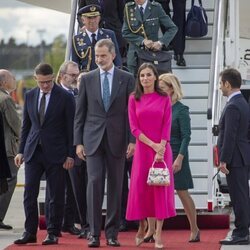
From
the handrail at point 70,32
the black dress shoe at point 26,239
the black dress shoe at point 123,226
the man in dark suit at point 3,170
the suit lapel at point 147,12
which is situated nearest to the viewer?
the black dress shoe at point 26,239

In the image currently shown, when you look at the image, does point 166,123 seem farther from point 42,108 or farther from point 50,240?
point 50,240

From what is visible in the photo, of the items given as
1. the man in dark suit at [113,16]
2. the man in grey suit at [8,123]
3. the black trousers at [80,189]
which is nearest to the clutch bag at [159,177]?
the black trousers at [80,189]

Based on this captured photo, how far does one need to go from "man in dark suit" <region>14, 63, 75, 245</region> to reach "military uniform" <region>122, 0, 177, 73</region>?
2150 mm

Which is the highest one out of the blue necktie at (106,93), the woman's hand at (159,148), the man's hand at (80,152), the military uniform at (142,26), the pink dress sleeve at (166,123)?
the military uniform at (142,26)

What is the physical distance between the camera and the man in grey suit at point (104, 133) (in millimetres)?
10750

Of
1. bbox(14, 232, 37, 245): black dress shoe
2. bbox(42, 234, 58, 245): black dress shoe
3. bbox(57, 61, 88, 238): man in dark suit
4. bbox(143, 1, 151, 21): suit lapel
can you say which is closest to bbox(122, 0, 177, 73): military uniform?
bbox(143, 1, 151, 21): suit lapel

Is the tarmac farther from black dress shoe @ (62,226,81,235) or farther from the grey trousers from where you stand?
black dress shoe @ (62,226,81,235)

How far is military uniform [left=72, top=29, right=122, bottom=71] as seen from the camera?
12.7m

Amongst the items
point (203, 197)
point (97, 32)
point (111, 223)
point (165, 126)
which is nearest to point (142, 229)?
point (111, 223)

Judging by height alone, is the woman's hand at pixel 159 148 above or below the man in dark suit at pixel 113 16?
below

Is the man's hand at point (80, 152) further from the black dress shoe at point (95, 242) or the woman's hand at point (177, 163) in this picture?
the woman's hand at point (177, 163)

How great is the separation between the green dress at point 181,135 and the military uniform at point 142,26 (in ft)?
6.83

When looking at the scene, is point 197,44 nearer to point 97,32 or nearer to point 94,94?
point 97,32

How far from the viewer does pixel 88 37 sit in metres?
12.8
